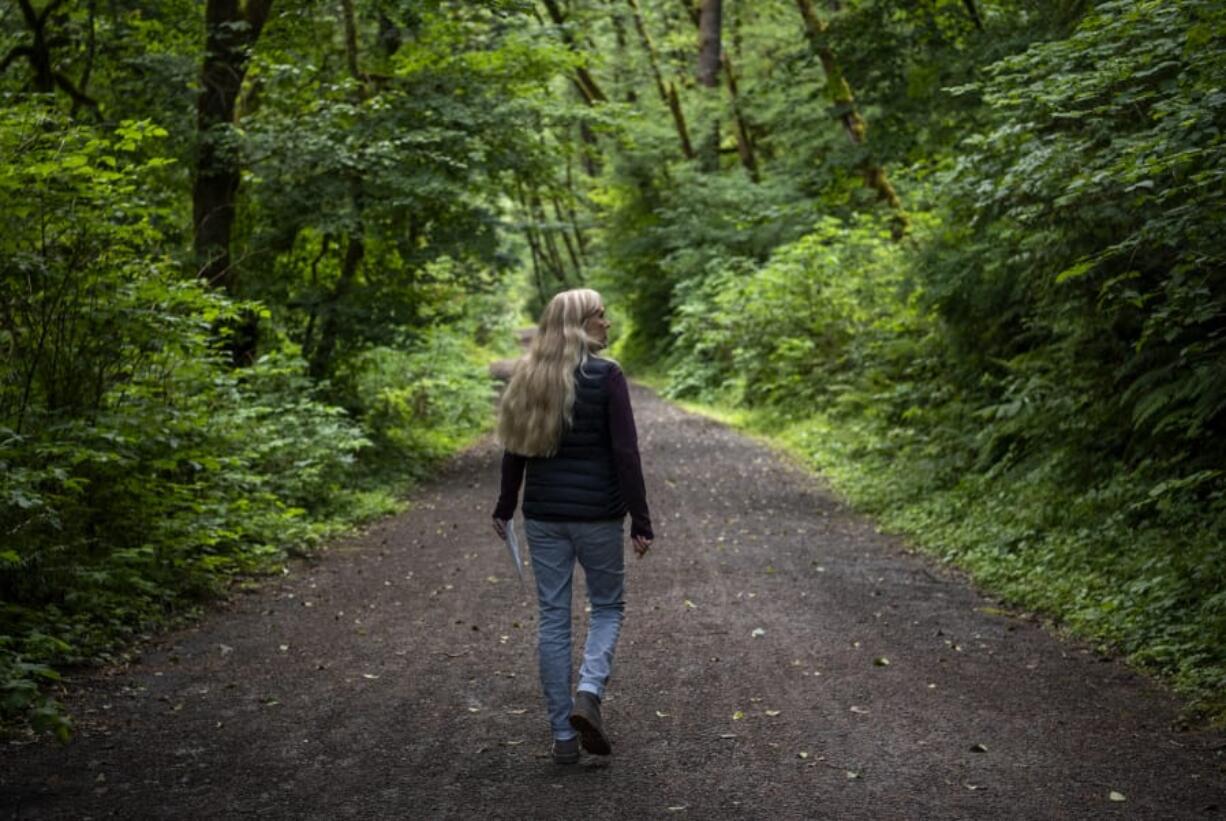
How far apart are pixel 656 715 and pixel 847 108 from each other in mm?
13627

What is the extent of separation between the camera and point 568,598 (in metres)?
5.47

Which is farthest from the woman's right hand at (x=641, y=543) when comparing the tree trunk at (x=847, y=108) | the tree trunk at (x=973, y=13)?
the tree trunk at (x=847, y=108)

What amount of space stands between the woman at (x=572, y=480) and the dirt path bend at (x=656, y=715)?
46 centimetres

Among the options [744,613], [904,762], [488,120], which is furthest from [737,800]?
[488,120]

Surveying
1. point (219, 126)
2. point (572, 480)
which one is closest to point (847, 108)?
point (219, 126)

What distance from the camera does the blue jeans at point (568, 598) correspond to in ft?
17.5

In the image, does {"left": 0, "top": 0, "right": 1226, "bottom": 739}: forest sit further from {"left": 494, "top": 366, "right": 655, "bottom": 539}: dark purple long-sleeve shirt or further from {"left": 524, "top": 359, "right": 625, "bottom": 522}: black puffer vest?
{"left": 494, "top": 366, "right": 655, "bottom": 539}: dark purple long-sleeve shirt

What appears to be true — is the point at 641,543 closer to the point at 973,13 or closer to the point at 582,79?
the point at 973,13

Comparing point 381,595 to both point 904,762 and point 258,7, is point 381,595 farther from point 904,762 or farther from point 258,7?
point 258,7

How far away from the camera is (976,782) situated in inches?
191

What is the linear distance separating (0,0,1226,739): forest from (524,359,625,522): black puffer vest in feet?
8.26

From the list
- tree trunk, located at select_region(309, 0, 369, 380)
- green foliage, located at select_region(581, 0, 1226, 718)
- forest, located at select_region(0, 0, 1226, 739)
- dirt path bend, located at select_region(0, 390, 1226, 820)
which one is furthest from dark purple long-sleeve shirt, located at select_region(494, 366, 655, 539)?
tree trunk, located at select_region(309, 0, 369, 380)

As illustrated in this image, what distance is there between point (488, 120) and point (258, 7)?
12.4ft

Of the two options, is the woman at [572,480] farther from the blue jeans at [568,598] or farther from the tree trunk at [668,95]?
the tree trunk at [668,95]
